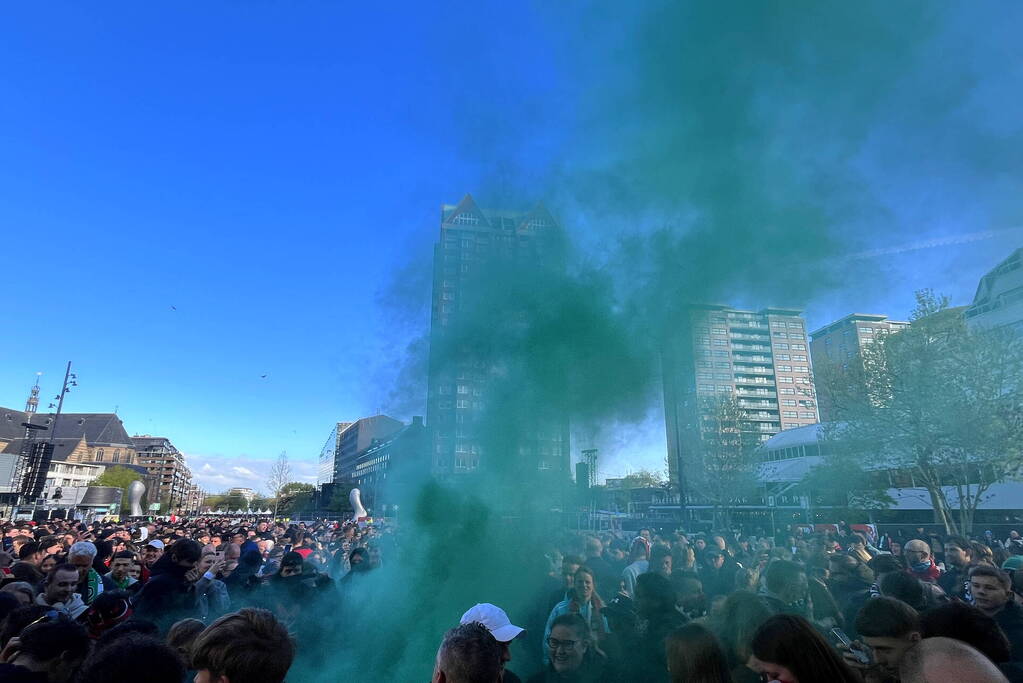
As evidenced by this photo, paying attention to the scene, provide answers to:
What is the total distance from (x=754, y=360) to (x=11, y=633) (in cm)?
11829

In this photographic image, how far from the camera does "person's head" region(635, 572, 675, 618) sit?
4.60m

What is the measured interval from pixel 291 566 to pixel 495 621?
3819mm

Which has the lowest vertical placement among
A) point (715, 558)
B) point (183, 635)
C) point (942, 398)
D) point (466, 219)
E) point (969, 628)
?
point (715, 558)

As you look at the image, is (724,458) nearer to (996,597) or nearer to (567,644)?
(996,597)

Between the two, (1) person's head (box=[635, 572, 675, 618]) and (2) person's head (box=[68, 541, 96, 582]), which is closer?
(1) person's head (box=[635, 572, 675, 618])

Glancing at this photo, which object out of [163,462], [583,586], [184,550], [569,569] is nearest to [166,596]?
[184,550]

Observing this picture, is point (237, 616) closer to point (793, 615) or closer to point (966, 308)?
point (793, 615)

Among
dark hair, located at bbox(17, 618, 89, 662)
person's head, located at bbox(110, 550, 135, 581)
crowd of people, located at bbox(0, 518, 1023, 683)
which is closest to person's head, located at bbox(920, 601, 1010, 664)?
crowd of people, located at bbox(0, 518, 1023, 683)

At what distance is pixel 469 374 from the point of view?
11445mm

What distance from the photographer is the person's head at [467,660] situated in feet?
7.90

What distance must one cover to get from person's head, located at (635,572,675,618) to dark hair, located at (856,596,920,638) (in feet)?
5.05

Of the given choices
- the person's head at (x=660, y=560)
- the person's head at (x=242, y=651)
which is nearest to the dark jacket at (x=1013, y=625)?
the person's head at (x=660, y=560)

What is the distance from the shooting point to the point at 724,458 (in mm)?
42531

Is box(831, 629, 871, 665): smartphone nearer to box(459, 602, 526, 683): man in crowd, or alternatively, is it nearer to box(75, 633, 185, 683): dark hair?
box(459, 602, 526, 683): man in crowd
